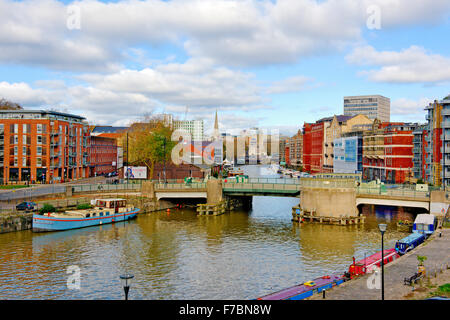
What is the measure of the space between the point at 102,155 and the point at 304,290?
123m

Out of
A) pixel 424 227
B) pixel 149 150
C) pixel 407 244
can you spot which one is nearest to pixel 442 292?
pixel 407 244

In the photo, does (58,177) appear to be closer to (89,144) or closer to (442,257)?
(89,144)

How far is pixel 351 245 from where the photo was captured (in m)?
52.3

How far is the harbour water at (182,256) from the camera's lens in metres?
35.6

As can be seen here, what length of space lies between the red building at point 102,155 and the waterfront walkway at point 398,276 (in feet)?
359

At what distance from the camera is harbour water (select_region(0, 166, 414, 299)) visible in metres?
35.6

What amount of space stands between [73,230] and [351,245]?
38.5 m

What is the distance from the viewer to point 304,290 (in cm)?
3055

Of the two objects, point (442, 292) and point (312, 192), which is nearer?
point (442, 292)

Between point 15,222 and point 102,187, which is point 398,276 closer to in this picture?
point 15,222

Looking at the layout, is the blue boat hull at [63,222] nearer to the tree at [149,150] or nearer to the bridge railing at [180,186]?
the bridge railing at [180,186]

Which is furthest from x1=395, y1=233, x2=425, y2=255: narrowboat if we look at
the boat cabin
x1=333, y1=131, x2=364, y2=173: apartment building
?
x1=333, y1=131, x2=364, y2=173: apartment building
